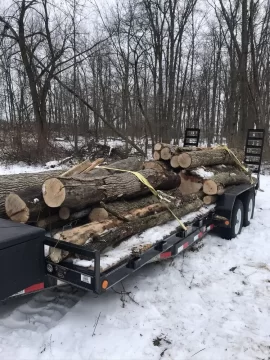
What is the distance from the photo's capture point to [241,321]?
352 cm

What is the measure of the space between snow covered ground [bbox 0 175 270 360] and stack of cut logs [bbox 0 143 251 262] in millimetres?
752

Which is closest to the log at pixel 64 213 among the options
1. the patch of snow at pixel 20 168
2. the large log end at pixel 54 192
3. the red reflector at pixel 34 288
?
the large log end at pixel 54 192

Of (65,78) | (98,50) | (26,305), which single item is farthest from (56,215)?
(65,78)

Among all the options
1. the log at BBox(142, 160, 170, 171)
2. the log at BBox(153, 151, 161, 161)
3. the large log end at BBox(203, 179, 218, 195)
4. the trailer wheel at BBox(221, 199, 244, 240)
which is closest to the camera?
the large log end at BBox(203, 179, 218, 195)

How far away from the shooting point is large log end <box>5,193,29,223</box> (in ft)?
12.4

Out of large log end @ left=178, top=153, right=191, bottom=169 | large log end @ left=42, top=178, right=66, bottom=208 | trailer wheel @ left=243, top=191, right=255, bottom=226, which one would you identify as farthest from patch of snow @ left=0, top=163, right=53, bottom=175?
large log end @ left=42, top=178, right=66, bottom=208

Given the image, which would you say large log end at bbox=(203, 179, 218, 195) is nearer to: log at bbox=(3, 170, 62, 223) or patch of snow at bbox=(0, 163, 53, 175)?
log at bbox=(3, 170, 62, 223)

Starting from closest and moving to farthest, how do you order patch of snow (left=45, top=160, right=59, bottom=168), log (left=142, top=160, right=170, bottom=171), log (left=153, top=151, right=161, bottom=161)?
log (left=142, top=160, right=170, bottom=171), log (left=153, top=151, right=161, bottom=161), patch of snow (left=45, top=160, right=59, bottom=168)

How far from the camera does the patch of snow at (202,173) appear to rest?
6268 millimetres

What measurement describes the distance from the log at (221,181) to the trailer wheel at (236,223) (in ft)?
1.54

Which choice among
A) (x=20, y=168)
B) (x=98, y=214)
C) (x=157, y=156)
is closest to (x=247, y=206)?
(x=157, y=156)

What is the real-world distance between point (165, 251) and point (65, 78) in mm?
23814

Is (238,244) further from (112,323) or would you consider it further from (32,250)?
(32,250)

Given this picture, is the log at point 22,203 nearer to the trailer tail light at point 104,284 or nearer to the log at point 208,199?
the trailer tail light at point 104,284
